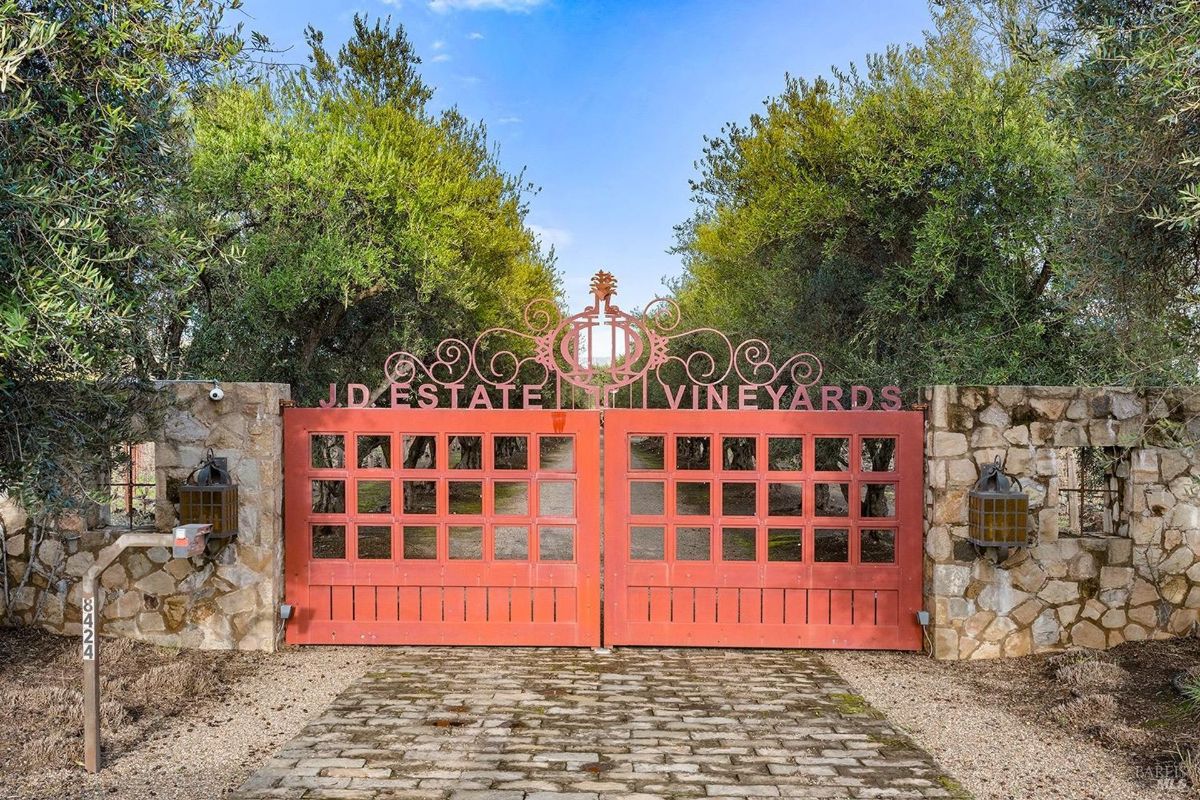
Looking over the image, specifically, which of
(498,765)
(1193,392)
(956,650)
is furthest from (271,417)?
(1193,392)

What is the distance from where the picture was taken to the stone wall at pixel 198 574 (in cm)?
655

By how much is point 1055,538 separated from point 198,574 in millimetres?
7425

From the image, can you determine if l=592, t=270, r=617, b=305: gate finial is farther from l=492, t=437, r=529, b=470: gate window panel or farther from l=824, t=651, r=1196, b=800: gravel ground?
l=492, t=437, r=529, b=470: gate window panel

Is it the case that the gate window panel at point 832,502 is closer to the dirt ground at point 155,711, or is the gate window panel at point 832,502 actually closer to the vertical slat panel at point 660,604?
the vertical slat panel at point 660,604

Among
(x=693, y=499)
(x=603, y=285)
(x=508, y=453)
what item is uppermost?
(x=603, y=285)

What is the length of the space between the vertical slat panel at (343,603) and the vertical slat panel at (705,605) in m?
3.10

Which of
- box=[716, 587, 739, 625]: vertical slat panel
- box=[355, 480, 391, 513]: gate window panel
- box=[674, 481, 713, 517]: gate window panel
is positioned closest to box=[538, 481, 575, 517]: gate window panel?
box=[674, 481, 713, 517]: gate window panel

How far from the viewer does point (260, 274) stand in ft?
32.4

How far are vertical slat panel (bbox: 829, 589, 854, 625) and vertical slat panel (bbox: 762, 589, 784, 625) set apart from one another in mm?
441

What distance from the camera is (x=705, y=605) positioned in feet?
21.8

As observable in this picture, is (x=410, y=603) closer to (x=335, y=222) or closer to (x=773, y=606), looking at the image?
(x=773, y=606)

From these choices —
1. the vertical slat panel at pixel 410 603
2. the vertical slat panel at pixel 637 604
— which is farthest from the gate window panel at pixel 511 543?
the vertical slat panel at pixel 637 604

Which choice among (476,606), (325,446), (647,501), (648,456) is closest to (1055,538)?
(476,606)

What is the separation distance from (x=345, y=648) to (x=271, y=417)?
217 centimetres
